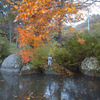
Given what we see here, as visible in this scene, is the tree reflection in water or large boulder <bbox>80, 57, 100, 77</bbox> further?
large boulder <bbox>80, 57, 100, 77</bbox>

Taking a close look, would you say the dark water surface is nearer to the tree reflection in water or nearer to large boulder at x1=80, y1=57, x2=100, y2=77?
the tree reflection in water

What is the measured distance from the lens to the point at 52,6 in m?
4.88

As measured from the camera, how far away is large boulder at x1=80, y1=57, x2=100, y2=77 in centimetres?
749

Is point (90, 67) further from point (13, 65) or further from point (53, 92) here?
point (13, 65)

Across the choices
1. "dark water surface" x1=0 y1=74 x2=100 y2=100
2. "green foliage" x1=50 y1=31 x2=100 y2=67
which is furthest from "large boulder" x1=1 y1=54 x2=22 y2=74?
"dark water surface" x1=0 y1=74 x2=100 y2=100

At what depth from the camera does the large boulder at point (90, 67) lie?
7.49 m

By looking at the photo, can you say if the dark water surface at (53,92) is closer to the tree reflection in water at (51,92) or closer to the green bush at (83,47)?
the tree reflection in water at (51,92)

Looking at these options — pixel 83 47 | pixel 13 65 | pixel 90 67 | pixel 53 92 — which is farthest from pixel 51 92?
pixel 13 65

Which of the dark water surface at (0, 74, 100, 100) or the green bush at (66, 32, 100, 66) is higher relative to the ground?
the green bush at (66, 32, 100, 66)

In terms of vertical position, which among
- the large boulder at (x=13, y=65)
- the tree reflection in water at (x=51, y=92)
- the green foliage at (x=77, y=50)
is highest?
the green foliage at (x=77, y=50)

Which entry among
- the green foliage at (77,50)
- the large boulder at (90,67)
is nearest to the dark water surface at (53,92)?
the large boulder at (90,67)

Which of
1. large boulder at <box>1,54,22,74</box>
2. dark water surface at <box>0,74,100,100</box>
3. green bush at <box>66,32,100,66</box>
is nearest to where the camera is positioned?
dark water surface at <box>0,74,100,100</box>

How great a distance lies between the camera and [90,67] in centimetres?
766

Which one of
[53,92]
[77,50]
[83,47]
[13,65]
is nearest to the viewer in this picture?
[53,92]
